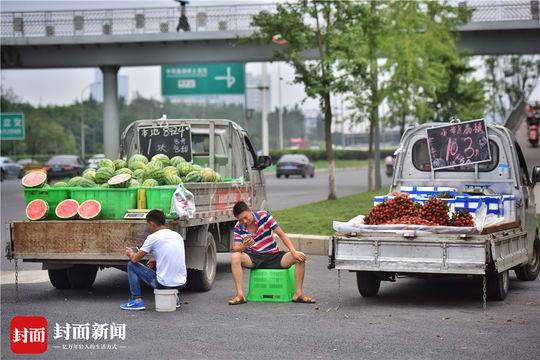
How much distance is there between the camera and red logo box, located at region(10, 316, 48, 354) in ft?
27.2

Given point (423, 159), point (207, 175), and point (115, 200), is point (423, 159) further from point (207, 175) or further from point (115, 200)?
point (115, 200)

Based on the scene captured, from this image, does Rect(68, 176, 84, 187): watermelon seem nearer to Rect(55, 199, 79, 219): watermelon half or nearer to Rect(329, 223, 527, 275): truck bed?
Rect(55, 199, 79, 219): watermelon half

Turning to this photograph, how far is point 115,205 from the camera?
38.5ft

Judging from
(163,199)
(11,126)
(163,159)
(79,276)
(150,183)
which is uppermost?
(11,126)

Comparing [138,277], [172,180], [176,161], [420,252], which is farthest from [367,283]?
[176,161]

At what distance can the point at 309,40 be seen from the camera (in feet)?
96.3

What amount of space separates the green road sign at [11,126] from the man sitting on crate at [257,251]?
44.1 m

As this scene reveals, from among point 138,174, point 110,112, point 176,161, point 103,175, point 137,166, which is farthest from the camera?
point 110,112

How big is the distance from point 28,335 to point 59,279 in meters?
3.87

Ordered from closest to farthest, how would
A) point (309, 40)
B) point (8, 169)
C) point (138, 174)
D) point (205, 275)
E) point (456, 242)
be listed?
point (456, 242), point (205, 275), point (138, 174), point (309, 40), point (8, 169)

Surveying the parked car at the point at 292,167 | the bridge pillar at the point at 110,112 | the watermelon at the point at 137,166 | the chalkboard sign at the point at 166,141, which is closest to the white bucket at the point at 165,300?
the watermelon at the point at 137,166

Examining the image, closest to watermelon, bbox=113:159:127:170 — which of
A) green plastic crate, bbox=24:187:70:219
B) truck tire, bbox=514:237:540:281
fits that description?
green plastic crate, bbox=24:187:70:219

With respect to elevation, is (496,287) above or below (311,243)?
above

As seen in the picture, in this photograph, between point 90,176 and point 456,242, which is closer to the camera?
point 456,242
